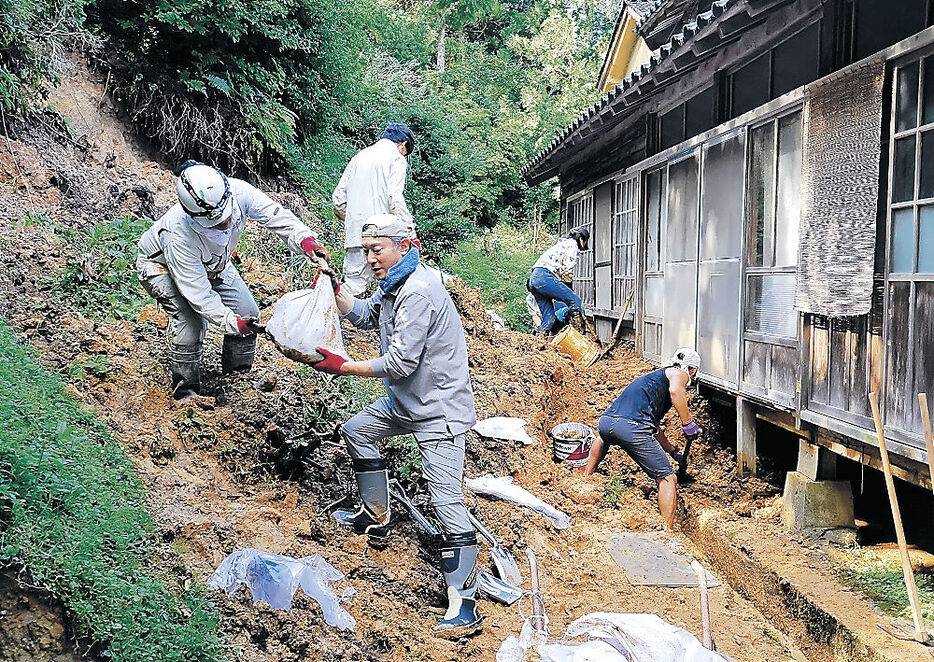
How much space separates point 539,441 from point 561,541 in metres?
2.13

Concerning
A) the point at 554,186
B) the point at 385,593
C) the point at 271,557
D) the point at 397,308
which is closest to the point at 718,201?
the point at 397,308

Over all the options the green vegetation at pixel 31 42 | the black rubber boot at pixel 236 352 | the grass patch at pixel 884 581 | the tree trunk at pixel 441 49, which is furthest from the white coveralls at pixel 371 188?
the tree trunk at pixel 441 49

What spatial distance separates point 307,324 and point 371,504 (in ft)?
4.20

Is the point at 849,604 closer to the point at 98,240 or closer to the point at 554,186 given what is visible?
the point at 98,240

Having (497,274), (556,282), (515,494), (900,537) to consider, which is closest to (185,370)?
(515,494)

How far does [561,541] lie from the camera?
5535 millimetres

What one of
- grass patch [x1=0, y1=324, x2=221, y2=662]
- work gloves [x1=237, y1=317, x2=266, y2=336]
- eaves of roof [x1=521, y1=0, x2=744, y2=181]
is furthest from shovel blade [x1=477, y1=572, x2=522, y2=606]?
eaves of roof [x1=521, y1=0, x2=744, y2=181]

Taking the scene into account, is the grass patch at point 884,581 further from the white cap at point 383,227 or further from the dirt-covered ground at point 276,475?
the white cap at point 383,227

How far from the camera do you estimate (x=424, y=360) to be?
3922 mm

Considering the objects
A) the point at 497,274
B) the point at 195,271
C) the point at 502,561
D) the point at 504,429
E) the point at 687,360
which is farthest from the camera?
the point at 497,274

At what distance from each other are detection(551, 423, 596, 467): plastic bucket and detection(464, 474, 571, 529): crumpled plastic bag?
1377 millimetres

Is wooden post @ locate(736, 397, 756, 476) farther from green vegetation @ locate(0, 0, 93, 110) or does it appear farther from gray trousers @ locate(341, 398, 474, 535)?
green vegetation @ locate(0, 0, 93, 110)

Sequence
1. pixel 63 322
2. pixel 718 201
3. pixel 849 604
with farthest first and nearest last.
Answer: pixel 718 201 < pixel 63 322 < pixel 849 604

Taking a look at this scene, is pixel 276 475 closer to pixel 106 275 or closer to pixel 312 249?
pixel 312 249
